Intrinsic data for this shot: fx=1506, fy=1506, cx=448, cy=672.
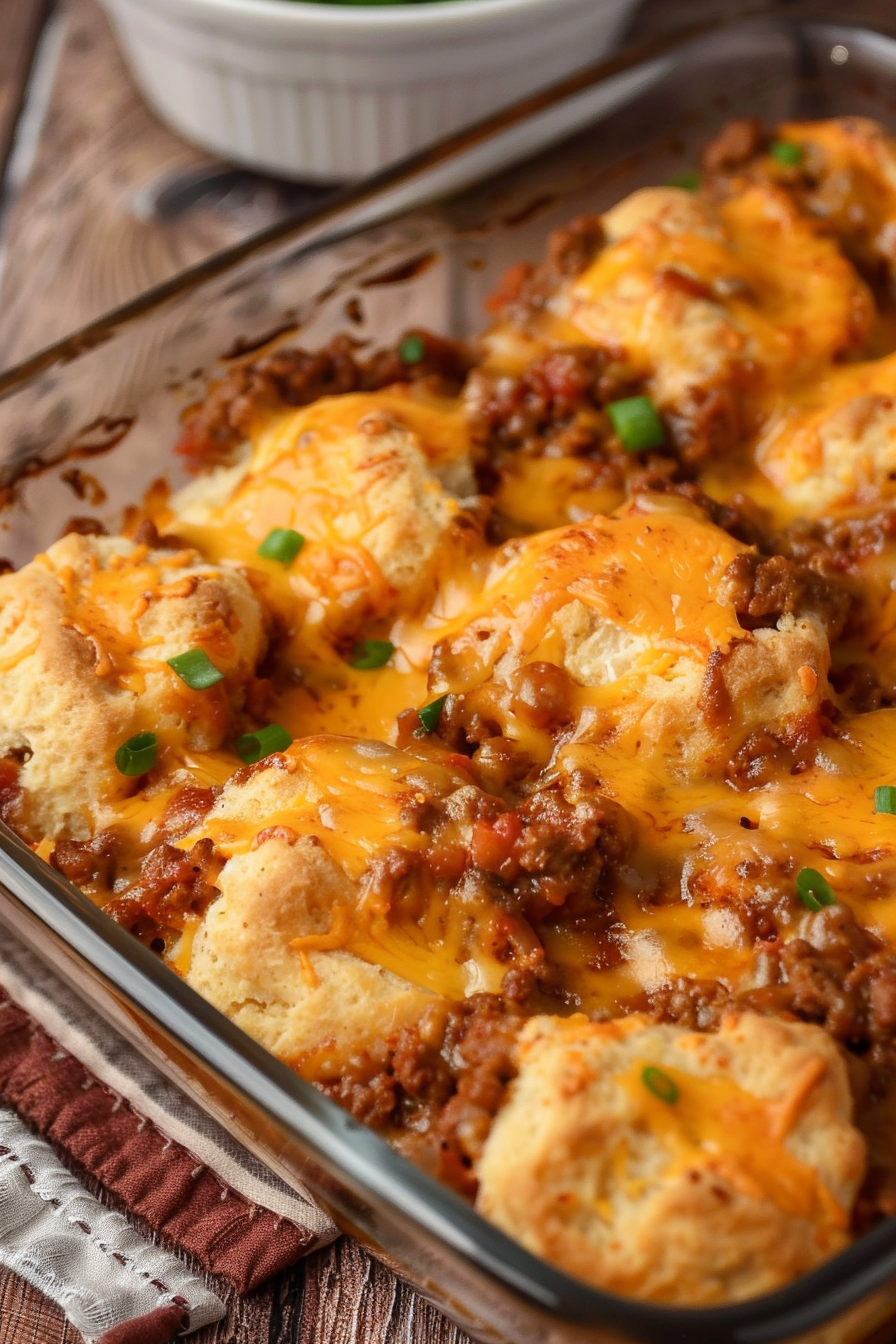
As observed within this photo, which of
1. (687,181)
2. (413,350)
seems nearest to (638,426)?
(413,350)

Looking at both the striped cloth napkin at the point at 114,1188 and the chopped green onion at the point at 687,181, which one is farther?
the chopped green onion at the point at 687,181

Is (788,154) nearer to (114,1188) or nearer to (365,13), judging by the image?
(365,13)

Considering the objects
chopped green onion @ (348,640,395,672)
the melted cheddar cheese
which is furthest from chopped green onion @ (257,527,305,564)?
chopped green onion @ (348,640,395,672)

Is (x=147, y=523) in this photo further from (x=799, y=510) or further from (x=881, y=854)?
(x=881, y=854)

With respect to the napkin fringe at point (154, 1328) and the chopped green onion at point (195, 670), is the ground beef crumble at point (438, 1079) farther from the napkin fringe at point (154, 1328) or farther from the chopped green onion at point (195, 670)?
the chopped green onion at point (195, 670)

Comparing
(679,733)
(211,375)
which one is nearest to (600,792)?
(679,733)

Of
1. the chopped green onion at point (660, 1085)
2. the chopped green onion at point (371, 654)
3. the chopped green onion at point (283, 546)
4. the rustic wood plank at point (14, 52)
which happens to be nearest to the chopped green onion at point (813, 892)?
the chopped green onion at point (660, 1085)

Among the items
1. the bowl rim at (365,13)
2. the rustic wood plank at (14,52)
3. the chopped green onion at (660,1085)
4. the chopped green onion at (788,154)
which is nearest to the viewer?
the chopped green onion at (660,1085)
